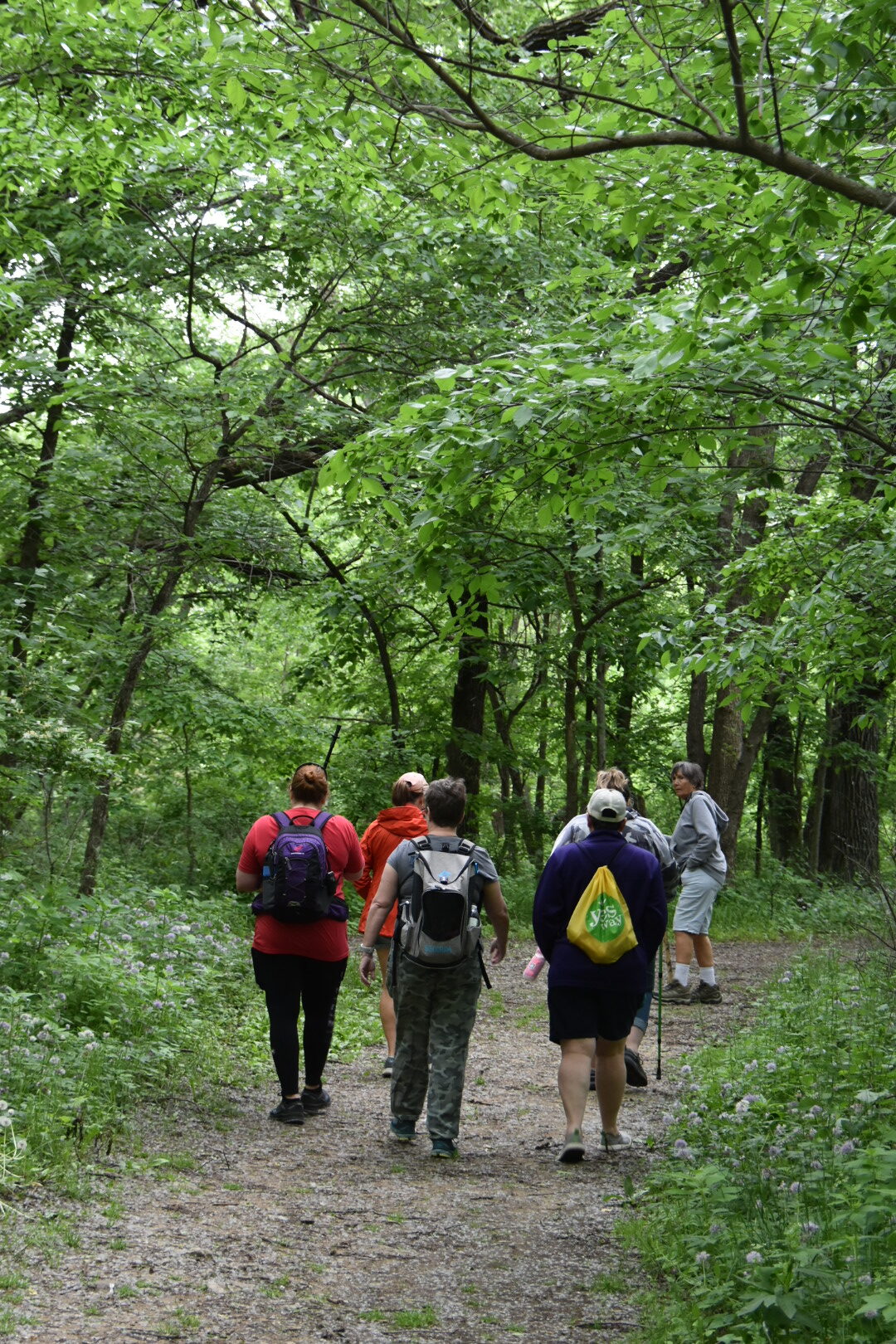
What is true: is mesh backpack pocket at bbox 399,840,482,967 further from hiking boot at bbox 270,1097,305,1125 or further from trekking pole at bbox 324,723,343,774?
trekking pole at bbox 324,723,343,774

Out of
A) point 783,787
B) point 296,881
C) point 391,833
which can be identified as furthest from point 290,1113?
point 783,787

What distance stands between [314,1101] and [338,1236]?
212 cm

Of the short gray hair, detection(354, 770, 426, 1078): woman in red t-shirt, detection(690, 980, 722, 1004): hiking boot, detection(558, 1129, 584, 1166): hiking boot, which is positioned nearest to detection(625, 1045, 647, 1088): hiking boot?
detection(354, 770, 426, 1078): woman in red t-shirt

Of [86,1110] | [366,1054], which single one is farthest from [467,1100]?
[86,1110]

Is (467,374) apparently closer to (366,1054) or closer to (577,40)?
(577,40)

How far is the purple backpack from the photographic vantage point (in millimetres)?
6473

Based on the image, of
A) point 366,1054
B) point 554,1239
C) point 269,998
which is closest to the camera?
point 554,1239

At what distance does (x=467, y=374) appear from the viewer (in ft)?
16.4

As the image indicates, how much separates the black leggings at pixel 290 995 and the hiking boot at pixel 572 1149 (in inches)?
60.1

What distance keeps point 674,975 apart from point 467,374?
22.8 ft

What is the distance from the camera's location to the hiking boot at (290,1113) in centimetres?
667

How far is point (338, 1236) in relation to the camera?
491 cm

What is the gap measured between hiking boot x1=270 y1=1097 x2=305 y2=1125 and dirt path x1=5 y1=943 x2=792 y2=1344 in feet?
0.27

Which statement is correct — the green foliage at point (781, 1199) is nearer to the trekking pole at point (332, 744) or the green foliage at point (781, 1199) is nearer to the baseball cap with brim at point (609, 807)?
the baseball cap with brim at point (609, 807)
